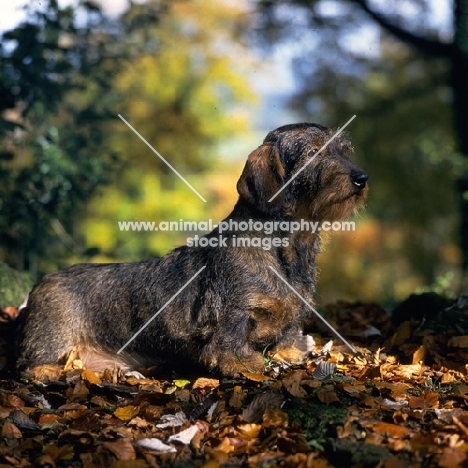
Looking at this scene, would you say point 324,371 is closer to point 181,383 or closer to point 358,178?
point 181,383

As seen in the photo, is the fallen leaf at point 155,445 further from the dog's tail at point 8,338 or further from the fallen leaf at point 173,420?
the dog's tail at point 8,338

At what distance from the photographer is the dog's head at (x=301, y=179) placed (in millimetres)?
5027

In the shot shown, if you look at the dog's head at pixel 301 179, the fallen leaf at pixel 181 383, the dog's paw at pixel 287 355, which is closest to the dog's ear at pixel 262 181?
the dog's head at pixel 301 179

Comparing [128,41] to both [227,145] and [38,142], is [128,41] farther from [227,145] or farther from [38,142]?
[227,145]

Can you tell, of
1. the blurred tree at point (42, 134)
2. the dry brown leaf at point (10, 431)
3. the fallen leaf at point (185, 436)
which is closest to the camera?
the fallen leaf at point (185, 436)

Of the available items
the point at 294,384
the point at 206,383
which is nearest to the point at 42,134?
the point at 206,383

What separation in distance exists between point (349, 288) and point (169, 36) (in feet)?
37.7

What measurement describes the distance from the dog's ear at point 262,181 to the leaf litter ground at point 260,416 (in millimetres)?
1241

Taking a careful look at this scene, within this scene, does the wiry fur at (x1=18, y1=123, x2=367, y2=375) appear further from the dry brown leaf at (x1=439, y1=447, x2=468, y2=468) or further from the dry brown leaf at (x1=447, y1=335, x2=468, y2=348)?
the dry brown leaf at (x1=439, y1=447, x2=468, y2=468)

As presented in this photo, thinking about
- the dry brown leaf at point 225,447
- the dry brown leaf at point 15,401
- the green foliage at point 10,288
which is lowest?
the dry brown leaf at point 225,447

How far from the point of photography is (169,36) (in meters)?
24.3

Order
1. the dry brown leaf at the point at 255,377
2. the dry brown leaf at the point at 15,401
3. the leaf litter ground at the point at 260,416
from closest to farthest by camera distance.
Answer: the leaf litter ground at the point at 260,416, the dry brown leaf at the point at 15,401, the dry brown leaf at the point at 255,377

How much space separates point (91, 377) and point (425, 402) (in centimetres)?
240

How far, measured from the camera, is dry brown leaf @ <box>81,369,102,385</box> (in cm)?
493
